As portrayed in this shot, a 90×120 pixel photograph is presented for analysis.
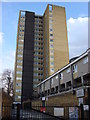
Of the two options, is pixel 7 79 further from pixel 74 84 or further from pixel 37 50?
pixel 74 84

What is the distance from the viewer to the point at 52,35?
60.2 m

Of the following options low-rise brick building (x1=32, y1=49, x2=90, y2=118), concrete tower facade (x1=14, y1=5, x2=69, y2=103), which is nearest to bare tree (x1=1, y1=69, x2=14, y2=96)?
concrete tower facade (x1=14, y1=5, x2=69, y2=103)

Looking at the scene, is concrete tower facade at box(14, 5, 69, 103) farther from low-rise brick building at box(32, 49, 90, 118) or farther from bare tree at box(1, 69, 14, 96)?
low-rise brick building at box(32, 49, 90, 118)

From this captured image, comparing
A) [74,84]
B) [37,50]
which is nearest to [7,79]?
[37,50]

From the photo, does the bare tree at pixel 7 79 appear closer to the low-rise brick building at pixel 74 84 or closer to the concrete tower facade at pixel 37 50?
the concrete tower facade at pixel 37 50

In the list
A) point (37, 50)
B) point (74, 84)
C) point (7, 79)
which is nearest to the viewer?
point (74, 84)

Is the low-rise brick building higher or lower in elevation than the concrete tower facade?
lower

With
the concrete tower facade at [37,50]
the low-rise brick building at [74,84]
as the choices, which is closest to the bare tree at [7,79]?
the concrete tower facade at [37,50]

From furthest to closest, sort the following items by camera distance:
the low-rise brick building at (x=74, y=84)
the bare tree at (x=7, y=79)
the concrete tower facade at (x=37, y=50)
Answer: the concrete tower facade at (x=37, y=50)
the bare tree at (x=7, y=79)
the low-rise brick building at (x=74, y=84)

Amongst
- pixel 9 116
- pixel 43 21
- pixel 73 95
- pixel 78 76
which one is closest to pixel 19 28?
pixel 43 21

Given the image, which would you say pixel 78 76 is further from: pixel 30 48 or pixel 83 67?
pixel 30 48

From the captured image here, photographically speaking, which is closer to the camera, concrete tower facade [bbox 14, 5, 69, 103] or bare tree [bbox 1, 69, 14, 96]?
bare tree [bbox 1, 69, 14, 96]

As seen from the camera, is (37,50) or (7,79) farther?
(37,50)

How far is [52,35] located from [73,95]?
145 ft
